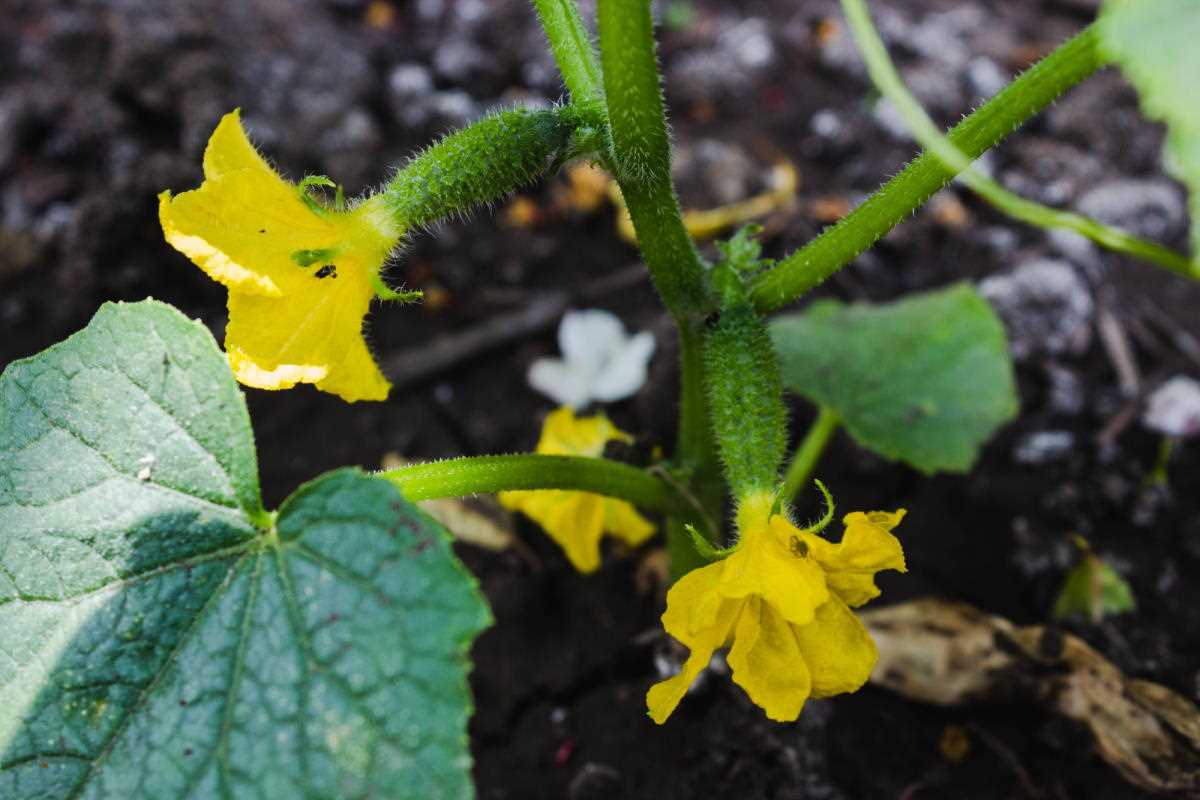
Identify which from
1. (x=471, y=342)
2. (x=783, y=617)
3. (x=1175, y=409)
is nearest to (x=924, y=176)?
(x=783, y=617)

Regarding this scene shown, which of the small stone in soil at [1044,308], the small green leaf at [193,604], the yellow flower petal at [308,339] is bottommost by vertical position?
the small stone in soil at [1044,308]

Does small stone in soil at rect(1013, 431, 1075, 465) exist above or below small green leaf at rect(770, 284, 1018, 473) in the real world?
below

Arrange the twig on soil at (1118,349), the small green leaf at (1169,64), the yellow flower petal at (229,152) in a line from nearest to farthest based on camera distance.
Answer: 1. the small green leaf at (1169,64)
2. the yellow flower petal at (229,152)
3. the twig on soil at (1118,349)

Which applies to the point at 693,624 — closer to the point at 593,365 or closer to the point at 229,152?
the point at 229,152

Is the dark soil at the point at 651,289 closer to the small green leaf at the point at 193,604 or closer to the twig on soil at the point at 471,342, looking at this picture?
the twig on soil at the point at 471,342

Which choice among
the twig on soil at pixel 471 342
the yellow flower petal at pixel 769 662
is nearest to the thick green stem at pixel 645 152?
the yellow flower petal at pixel 769 662

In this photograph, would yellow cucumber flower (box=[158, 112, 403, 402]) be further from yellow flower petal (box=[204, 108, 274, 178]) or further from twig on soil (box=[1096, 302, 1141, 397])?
twig on soil (box=[1096, 302, 1141, 397])

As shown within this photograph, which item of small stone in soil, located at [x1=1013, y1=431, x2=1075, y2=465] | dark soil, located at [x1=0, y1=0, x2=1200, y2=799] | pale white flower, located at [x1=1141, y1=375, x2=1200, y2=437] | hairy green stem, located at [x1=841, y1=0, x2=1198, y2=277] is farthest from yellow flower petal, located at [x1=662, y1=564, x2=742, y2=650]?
pale white flower, located at [x1=1141, y1=375, x2=1200, y2=437]
